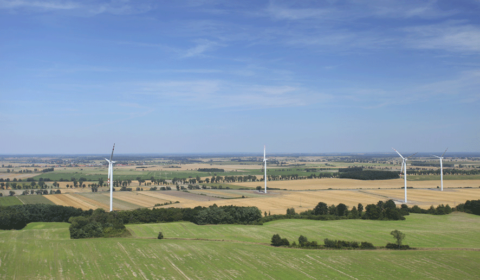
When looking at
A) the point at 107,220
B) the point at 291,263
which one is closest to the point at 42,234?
the point at 107,220

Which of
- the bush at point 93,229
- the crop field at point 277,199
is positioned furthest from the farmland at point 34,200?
the bush at point 93,229

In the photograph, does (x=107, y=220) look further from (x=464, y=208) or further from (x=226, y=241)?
(x=464, y=208)

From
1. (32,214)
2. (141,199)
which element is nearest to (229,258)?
(32,214)

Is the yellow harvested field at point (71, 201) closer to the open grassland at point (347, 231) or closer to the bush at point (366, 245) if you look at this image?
the open grassland at point (347, 231)

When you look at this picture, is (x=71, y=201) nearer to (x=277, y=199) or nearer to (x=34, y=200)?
(x=34, y=200)

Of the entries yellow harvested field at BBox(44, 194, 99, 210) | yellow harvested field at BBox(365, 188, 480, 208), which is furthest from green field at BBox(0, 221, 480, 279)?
yellow harvested field at BBox(365, 188, 480, 208)

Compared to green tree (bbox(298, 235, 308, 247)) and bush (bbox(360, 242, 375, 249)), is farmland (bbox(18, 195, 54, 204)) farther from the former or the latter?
bush (bbox(360, 242, 375, 249))
